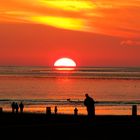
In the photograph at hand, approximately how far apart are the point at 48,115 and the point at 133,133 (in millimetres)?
8363

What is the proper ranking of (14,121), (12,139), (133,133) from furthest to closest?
(14,121) < (133,133) < (12,139)

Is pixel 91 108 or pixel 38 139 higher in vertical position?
pixel 91 108

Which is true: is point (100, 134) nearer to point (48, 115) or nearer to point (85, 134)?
point (85, 134)

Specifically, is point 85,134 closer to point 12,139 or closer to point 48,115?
point 12,139

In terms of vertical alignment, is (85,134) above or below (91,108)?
below

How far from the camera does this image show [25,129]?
2056 cm

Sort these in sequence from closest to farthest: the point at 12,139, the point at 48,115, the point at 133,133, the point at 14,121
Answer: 1. the point at 12,139
2. the point at 133,133
3. the point at 14,121
4. the point at 48,115

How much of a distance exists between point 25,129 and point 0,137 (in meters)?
1.24

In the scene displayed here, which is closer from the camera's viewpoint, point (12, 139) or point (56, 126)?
point (12, 139)

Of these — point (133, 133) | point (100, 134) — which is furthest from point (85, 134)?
point (133, 133)

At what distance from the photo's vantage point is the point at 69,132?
20766 mm

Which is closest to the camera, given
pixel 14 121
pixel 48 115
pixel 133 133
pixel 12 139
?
pixel 12 139

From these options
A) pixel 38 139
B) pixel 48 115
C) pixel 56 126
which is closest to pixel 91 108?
pixel 48 115

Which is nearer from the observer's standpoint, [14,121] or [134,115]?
[14,121]
